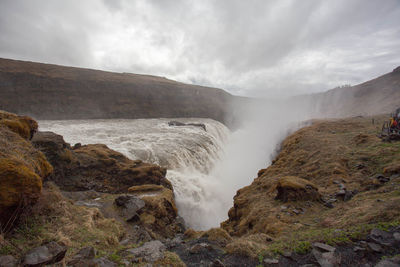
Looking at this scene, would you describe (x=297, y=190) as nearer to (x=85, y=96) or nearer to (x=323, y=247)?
(x=323, y=247)

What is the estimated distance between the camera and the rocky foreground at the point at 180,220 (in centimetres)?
383

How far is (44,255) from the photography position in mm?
3322

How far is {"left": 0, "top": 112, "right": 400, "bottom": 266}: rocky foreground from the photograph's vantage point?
3826 mm

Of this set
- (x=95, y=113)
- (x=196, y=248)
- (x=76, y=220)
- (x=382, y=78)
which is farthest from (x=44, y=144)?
(x=382, y=78)

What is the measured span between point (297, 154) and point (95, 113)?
44369mm

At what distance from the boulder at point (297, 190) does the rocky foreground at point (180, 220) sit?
36mm

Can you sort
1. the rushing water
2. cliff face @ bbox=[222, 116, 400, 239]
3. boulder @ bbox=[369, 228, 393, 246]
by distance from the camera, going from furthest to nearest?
the rushing water < cliff face @ bbox=[222, 116, 400, 239] < boulder @ bbox=[369, 228, 393, 246]

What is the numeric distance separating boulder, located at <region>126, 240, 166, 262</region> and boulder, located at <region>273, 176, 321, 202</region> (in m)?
5.17

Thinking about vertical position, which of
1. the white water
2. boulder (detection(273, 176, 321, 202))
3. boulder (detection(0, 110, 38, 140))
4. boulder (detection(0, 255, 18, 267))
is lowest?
the white water

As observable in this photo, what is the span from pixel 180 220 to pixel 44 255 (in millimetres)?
8143

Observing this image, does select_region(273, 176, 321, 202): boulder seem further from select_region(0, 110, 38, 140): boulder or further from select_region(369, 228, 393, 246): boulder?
select_region(0, 110, 38, 140): boulder

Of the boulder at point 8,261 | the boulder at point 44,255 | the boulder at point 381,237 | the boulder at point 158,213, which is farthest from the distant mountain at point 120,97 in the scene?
the boulder at point 381,237

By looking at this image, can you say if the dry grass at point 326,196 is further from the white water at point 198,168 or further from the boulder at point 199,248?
the white water at point 198,168

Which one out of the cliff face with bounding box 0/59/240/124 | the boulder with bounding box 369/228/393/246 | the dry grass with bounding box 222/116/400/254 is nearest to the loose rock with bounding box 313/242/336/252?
the dry grass with bounding box 222/116/400/254
